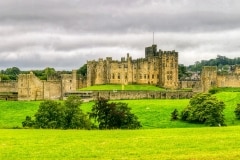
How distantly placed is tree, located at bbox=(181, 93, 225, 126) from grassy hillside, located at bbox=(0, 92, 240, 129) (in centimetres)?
136

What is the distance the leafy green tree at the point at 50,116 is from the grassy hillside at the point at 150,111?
6638 mm

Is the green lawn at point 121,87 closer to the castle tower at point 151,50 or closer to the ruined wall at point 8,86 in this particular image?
the castle tower at point 151,50

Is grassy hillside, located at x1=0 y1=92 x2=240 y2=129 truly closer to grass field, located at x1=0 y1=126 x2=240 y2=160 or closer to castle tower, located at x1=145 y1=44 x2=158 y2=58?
grass field, located at x1=0 y1=126 x2=240 y2=160

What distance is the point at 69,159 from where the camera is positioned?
1070 inches

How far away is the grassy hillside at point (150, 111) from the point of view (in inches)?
2844

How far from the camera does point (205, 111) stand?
72.4 m

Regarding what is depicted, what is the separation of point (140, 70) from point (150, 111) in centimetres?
4179

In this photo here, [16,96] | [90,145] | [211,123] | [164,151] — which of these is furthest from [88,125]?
[16,96]

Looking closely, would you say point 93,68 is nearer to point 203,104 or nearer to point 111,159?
point 203,104

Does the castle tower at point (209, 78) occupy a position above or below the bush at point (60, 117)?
above

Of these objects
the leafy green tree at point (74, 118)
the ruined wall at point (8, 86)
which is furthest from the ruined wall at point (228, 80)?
the leafy green tree at point (74, 118)

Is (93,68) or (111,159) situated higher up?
(93,68)

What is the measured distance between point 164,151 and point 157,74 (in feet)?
311

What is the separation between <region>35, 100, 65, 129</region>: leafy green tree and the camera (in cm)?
6162
